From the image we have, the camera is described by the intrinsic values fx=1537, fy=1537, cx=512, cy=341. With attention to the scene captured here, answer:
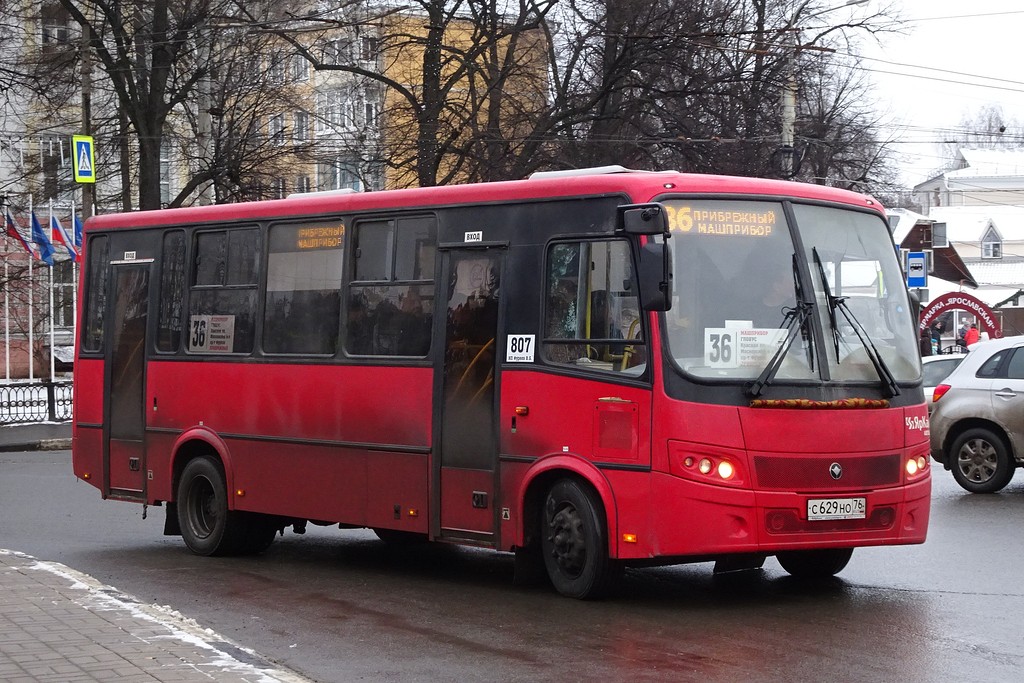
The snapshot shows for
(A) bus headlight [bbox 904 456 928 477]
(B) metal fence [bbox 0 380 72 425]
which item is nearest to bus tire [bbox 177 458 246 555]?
(A) bus headlight [bbox 904 456 928 477]

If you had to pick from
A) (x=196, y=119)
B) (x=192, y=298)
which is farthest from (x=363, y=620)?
(x=196, y=119)

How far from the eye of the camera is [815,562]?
35.3 ft

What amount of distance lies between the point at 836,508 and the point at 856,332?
1148mm

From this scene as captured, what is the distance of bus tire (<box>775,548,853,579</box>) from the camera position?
1065cm

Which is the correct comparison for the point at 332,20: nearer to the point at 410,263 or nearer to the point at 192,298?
the point at 192,298

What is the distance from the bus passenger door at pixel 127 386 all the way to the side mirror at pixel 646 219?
593 cm

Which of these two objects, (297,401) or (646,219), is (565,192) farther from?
(297,401)

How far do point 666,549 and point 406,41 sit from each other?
2378cm

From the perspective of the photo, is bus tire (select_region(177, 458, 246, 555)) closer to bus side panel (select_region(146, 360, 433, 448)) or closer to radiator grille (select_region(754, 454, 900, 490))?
bus side panel (select_region(146, 360, 433, 448))

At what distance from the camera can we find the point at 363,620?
9336mm

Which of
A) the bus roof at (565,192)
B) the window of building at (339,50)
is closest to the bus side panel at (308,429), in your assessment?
the bus roof at (565,192)

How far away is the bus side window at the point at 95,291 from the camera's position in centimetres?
1427

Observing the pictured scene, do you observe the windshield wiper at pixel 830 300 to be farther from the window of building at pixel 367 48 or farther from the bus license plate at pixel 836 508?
the window of building at pixel 367 48

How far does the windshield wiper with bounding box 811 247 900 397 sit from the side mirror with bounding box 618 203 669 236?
1.16m
